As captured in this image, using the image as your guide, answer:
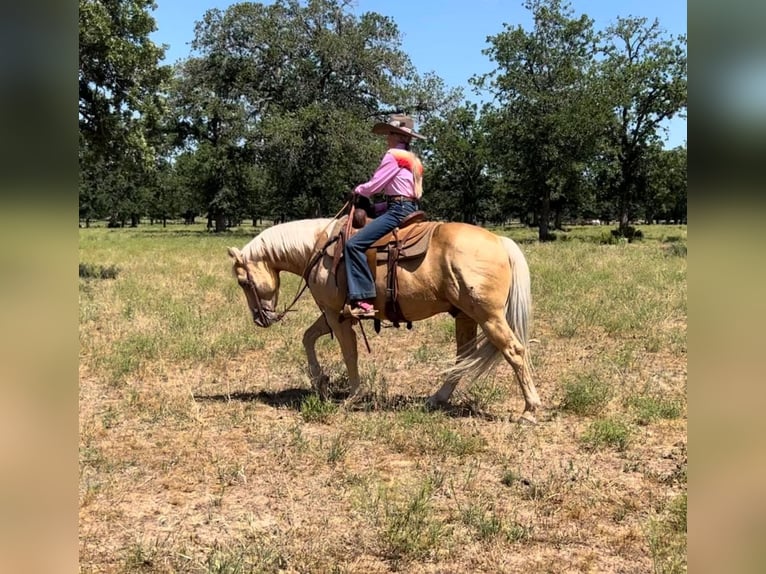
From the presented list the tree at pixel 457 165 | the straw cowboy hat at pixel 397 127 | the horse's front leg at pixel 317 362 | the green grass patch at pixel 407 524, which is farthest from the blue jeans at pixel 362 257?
the tree at pixel 457 165

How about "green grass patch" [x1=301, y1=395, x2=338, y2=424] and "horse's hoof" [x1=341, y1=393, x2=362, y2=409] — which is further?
"horse's hoof" [x1=341, y1=393, x2=362, y2=409]

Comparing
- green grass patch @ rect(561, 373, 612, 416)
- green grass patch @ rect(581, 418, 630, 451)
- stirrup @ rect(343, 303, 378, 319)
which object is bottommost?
green grass patch @ rect(581, 418, 630, 451)

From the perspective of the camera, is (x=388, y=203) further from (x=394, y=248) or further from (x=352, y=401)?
(x=352, y=401)

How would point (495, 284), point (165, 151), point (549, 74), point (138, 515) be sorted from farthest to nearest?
point (165, 151) → point (549, 74) → point (495, 284) → point (138, 515)

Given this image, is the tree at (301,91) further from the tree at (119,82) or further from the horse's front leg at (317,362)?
the horse's front leg at (317,362)

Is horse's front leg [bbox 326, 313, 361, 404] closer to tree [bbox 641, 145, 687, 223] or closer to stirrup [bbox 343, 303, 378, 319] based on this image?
stirrup [bbox 343, 303, 378, 319]

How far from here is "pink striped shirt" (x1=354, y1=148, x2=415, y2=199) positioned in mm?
6047

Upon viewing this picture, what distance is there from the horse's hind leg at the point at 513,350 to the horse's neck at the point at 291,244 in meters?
2.09

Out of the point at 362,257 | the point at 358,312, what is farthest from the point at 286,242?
the point at 358,312

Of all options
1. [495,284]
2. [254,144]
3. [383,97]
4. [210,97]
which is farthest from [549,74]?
[495,284]

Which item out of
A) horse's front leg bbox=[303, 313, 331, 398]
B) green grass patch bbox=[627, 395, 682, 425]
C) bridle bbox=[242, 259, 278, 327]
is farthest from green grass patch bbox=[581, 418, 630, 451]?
bridle bbox=[242, 259, 278, 327]

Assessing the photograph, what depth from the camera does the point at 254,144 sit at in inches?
1672
